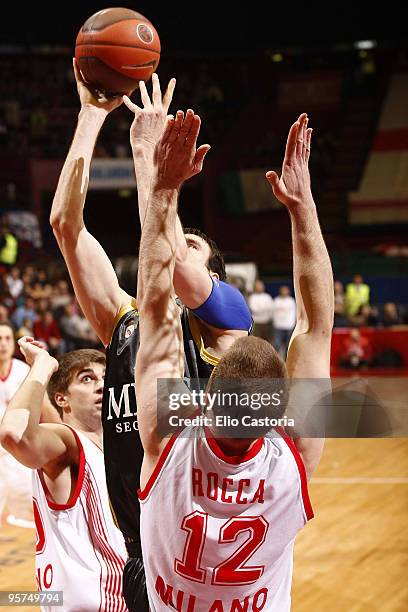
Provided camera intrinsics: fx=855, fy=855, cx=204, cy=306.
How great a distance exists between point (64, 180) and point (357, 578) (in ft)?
13.6

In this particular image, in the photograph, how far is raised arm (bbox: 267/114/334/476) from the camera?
2113 mm

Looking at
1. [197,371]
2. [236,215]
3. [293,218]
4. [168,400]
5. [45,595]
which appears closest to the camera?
[168,400]

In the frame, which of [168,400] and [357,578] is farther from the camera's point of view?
[357,578]

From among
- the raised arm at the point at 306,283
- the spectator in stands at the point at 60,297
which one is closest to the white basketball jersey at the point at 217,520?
the raised arm at the point at 306,283

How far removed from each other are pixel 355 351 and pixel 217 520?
13.4 metres

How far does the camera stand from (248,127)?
23.7m

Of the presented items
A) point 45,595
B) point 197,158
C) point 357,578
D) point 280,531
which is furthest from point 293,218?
point 357,578

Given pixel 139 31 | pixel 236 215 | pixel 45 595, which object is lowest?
pixel 45 595

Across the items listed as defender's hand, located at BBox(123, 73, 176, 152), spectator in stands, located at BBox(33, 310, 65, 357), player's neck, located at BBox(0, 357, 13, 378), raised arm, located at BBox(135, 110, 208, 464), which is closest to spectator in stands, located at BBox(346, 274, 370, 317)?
spectator in stands, located at BBox(33, 310, 65, 357)

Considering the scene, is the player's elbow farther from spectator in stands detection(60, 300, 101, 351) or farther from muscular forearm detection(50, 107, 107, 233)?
spectator in stands detection(60, 300, 101, 351)

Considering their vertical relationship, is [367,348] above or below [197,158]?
above

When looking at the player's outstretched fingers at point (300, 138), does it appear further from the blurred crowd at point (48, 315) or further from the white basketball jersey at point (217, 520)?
the blurred crowd at point (48, 315)

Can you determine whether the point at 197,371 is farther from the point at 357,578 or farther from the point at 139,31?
the point at 357,578

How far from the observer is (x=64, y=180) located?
270 centimetres
